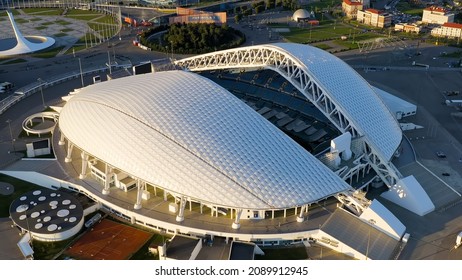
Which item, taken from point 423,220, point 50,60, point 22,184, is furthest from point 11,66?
point 423,220

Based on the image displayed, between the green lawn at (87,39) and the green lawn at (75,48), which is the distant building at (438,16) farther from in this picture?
the green lawn at (75,48)

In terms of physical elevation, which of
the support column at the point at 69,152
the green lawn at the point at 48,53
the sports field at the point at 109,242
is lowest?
the sports field at the point at 109,242

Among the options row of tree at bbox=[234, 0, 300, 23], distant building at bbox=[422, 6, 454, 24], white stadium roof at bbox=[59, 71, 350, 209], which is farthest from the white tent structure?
distant building at bbox=[422, 6, 454, 24]

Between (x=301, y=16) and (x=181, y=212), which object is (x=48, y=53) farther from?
(x=181, y=212)

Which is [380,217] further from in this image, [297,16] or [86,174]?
[297,16]

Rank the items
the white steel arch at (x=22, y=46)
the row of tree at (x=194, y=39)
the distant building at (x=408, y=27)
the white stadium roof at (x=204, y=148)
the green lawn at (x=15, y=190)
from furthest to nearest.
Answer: the distant building at (x=408, y=27)
the row of tree at (x=194, y=39)
the white steel arch at (x=22, y=46)
the green lawn at (x=15, y=190)
the white stadium roof at (x=204, y=148)

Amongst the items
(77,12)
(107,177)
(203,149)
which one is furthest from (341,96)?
(77,12)

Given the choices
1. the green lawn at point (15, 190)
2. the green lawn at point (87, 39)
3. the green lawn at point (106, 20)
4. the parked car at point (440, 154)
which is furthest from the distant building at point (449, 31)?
the green lawn at point (15, 190)
